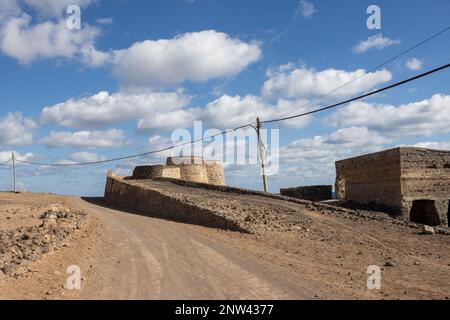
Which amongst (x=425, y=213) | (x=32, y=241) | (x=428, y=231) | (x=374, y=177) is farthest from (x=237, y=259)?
(x=425, y=213)

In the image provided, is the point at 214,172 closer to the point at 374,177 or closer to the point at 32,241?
the point at 374,177

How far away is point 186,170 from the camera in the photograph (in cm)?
3678

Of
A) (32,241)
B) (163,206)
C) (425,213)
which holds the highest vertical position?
(163,206)

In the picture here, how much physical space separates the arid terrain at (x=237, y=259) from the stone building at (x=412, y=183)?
4564mm

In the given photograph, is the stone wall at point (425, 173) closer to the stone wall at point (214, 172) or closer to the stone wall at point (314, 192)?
the stone wall at point (314, 192)

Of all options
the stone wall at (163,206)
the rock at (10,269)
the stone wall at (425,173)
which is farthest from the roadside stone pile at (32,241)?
the stone wall at (425,173)

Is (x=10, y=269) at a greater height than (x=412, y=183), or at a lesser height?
lesser

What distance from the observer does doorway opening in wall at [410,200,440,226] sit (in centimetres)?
2089

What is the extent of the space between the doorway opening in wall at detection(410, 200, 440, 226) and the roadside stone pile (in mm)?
15183

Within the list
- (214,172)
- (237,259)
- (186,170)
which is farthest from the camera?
(214,172)

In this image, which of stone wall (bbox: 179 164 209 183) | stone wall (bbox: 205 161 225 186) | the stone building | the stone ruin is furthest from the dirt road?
stone wall (bbox: 205 161 225 186)

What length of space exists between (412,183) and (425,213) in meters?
2.07
